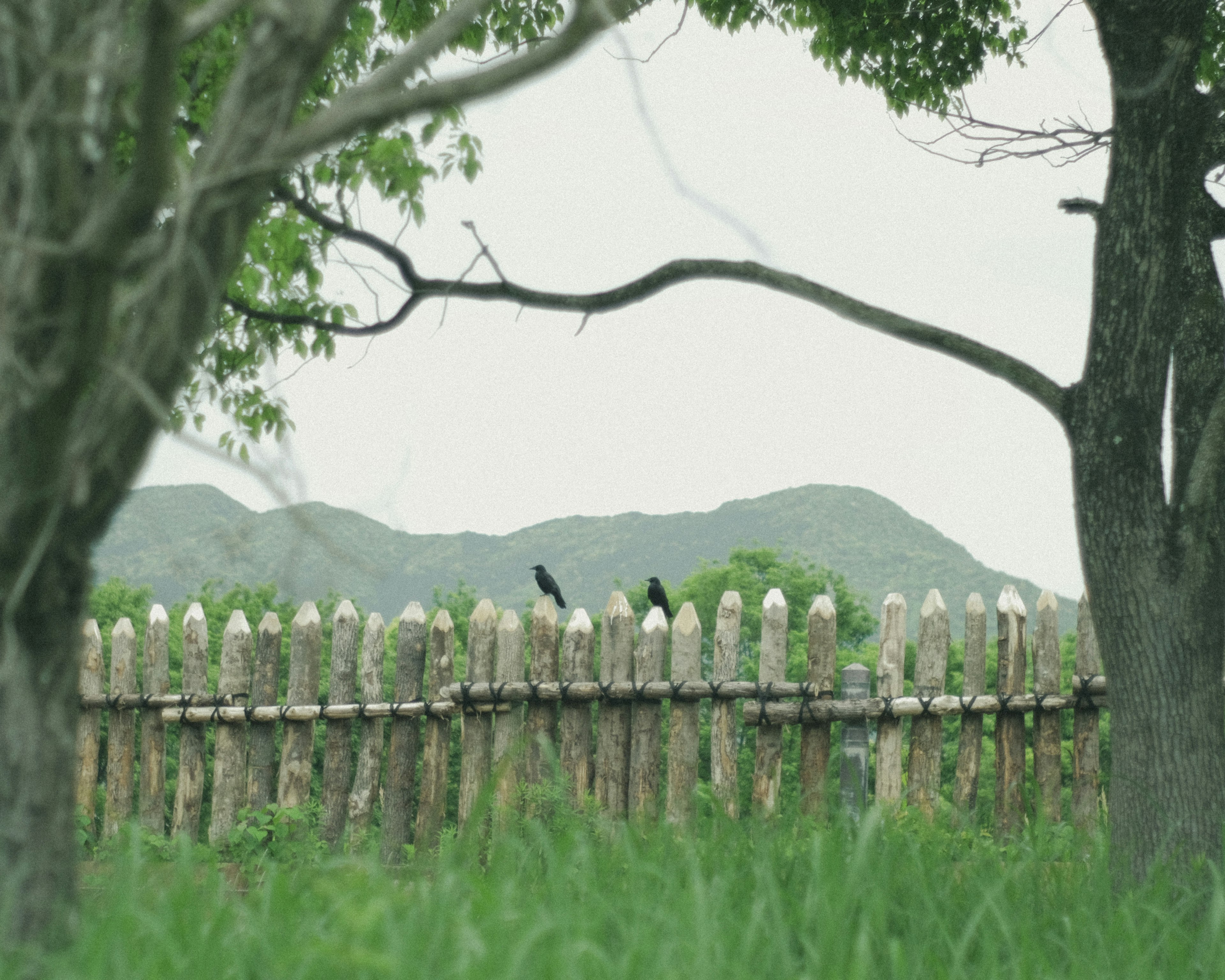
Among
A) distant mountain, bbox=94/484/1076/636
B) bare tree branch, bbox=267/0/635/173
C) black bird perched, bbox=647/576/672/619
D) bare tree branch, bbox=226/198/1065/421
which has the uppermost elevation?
distant mountain, bbox=94/484/1076/636

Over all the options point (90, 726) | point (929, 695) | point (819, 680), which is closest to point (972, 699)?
point (929, 695)

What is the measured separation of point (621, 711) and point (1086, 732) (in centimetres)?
265

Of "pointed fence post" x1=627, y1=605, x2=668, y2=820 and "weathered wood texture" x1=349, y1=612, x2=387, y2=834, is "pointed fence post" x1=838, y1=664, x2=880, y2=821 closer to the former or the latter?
"pointed fence post" x1=627, y1=605, x2=668, y2=820

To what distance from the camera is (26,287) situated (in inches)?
67.4

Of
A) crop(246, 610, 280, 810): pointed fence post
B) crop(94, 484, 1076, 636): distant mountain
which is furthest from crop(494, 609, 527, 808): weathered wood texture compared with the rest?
crop(94, 484, 1076, 636): distant mountain

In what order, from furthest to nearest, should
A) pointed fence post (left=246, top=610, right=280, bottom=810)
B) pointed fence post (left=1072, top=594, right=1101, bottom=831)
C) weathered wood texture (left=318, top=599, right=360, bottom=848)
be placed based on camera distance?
pointed fence post (left=246, top=610, right=280, bottom=810) < weathered wood texture (left=318, top=599, right=360, bottom=848) < pointed fence post (left=1072, top=594, right=1101, bottom=831)

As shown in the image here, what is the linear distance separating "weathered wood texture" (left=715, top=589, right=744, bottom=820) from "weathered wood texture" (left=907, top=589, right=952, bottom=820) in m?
0.95

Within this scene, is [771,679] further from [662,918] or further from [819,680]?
[662,918]

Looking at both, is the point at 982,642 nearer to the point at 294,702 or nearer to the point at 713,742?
the point at 713,742

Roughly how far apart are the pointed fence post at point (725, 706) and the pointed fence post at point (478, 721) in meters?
1.37

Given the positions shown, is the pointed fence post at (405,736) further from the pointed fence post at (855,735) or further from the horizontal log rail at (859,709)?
the pointed fence post at (855,735)

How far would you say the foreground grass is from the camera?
158 cm

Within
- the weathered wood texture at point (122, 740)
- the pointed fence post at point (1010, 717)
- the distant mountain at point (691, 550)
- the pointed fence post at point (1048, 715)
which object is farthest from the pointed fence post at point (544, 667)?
the distant mountain at point (691, 550)

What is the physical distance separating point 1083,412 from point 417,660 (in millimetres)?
4144
